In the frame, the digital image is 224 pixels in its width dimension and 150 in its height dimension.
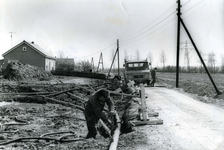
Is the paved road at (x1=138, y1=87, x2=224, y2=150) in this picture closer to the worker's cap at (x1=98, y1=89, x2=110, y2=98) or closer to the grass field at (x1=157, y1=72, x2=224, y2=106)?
the worker's cap at (x1=98, y1=89, x2=110, y2=98)

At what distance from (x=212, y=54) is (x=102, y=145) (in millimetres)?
76939

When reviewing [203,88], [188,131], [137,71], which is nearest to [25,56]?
[137,71]

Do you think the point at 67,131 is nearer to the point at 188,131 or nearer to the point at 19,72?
the point at 188,131

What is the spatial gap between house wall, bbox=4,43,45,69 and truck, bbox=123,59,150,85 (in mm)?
24108

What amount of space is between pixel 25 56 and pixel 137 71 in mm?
26826

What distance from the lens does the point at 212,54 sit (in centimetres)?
7344

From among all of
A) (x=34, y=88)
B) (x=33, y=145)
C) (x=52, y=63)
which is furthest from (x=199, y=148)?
(x=52, y=63)

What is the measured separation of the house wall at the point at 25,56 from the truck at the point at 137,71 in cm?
2411

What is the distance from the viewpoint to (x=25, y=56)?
38.2 meters

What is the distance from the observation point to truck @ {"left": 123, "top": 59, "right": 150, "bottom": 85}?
18188 mm

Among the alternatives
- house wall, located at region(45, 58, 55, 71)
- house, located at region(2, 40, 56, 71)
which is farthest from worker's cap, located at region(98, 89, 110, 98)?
house wall, located at region(45, 58, 55, 71)

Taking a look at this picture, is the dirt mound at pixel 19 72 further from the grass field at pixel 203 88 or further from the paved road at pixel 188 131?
the paved road at pixel 188 131

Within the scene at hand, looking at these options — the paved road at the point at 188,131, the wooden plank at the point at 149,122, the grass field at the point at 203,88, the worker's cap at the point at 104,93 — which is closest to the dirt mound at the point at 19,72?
the grass field at the point at 203,88

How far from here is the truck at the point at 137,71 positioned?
18188 mm
